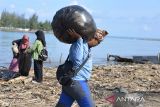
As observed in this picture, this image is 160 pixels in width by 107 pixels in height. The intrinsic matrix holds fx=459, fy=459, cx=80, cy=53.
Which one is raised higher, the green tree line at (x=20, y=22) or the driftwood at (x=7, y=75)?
the driftwood at (x=7, y=75)

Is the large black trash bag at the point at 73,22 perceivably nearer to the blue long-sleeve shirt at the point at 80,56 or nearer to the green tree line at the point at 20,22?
the blue long-sleeve shirt at the point at 80,56

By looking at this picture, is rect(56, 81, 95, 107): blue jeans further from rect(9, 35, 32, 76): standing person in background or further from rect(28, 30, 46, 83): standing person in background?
rect(9, 35, 32, 76): standing person in background

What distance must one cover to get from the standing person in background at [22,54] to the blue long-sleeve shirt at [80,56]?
7.64 metres

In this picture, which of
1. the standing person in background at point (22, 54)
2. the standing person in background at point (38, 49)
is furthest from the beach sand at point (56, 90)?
the standing person in background at point (22, 54)

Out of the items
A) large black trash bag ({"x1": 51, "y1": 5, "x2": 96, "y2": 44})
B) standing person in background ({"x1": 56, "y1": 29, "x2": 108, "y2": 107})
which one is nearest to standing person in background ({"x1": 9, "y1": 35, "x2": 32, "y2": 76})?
standing person in background ({"x1": 56, "y1": 29, "x2": 108, "y2": 107})

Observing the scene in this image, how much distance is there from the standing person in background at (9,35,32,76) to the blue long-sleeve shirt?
764 centimetres

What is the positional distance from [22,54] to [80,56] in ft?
26.3

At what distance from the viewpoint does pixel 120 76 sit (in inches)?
636

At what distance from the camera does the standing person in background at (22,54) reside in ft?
45.3

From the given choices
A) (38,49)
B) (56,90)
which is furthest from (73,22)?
(38,49)

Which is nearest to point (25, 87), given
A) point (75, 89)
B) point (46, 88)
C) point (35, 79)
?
point (46, 88)

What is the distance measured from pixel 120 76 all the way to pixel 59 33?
10.1 meters

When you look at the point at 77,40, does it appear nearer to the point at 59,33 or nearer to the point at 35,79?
the point at 59,33

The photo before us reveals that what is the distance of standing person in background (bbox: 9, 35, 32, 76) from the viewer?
13805 mm
